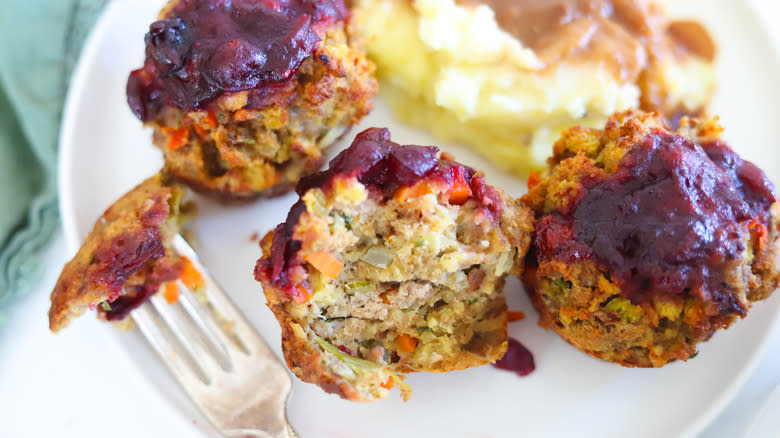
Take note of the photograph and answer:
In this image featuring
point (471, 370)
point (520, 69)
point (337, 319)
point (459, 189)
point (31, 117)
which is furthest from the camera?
point (31, 117)

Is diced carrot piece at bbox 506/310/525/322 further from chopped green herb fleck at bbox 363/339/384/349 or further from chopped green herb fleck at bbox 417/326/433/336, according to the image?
chopped green herb fleck at bbox 363/339/384/349

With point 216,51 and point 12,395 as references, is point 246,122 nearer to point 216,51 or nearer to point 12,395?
point 216,51

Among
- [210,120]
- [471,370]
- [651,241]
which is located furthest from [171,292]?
[651,241]

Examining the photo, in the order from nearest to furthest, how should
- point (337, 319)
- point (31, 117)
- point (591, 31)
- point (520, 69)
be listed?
1. point (337, 319)
2. point (520, 69)
3. point (591, 31)
4. point (31, 117)

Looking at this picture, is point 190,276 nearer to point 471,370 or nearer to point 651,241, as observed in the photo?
point 471,370

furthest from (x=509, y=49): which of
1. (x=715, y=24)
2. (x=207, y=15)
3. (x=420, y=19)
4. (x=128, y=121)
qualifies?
(x=128, y=121)

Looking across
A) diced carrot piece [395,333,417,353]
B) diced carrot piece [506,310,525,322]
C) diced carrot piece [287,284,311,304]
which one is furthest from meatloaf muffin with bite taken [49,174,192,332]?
diced carrot piece [506,310,525,322]
